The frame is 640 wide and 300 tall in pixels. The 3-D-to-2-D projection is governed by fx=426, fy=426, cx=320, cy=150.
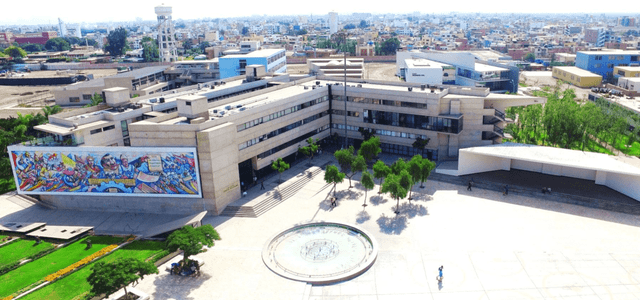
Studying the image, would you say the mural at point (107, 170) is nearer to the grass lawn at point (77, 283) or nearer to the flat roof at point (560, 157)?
the grass lawn at point (77, 283)

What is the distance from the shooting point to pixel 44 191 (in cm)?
5284

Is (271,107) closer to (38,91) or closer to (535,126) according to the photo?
(535,126)

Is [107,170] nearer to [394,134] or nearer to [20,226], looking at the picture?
[20,226]

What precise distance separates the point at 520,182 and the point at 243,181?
37112 millimetres

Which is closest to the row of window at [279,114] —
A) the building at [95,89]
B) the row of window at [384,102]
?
the row of window at [384,102]

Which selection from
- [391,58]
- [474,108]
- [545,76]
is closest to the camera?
[474,108]

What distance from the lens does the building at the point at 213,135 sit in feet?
162

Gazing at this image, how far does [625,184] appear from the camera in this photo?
51.7 metres

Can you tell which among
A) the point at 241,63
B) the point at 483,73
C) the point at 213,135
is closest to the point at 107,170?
the point at 213,135

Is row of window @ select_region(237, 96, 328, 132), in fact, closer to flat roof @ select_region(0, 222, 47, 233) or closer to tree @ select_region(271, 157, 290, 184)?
tree @ select_region(271, 157, 290, 184)

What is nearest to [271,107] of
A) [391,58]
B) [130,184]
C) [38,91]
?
[130,184]

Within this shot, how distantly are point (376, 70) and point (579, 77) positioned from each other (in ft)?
215

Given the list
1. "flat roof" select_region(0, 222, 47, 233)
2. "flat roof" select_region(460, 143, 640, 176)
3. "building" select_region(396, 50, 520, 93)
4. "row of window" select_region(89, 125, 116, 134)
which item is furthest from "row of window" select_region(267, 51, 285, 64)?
"flat roof" select_region(0, 222, 47, 233)

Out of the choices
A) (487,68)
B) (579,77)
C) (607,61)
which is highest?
(487,68)
